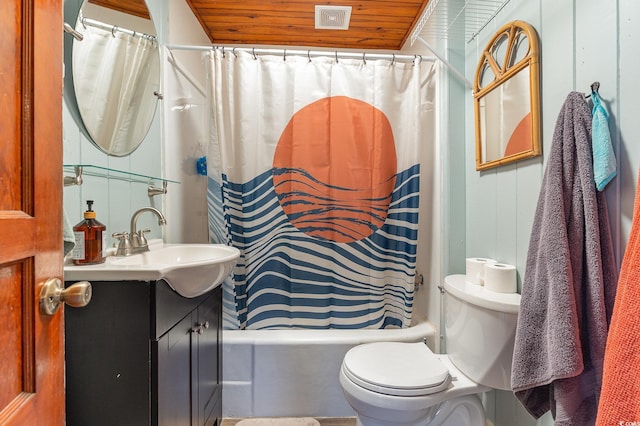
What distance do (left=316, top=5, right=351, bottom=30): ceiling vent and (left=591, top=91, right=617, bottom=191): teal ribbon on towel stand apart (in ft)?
4.71

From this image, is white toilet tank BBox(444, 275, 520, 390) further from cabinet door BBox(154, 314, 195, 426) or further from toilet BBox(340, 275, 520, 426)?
cabinet door BBox(154, 314, 195, 426)

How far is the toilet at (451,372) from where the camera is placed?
3.41 ft

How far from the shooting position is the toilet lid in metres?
1.06

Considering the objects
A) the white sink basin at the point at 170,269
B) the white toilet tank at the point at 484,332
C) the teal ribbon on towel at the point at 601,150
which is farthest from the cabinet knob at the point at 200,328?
the teal ribbon on towel at the point at 601,150

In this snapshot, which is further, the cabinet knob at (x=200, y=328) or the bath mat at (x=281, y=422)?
the bath mat at (x=281, y=422)

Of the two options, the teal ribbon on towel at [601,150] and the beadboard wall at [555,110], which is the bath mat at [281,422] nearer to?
the beadboard wall at [555,110]

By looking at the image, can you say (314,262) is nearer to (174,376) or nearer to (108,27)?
(174,376)

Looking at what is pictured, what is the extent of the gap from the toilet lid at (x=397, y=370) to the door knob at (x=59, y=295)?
905mm

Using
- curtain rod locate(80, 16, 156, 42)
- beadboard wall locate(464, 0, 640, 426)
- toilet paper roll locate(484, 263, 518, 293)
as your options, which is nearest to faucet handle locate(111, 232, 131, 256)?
curtain rod locate(80, 16, 156, 42)

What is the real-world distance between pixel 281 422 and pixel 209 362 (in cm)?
53

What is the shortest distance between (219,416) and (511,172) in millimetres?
1677

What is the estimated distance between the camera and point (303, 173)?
5.27 ft

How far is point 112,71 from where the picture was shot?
1180mm

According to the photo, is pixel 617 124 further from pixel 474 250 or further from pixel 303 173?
pixel 303 173
